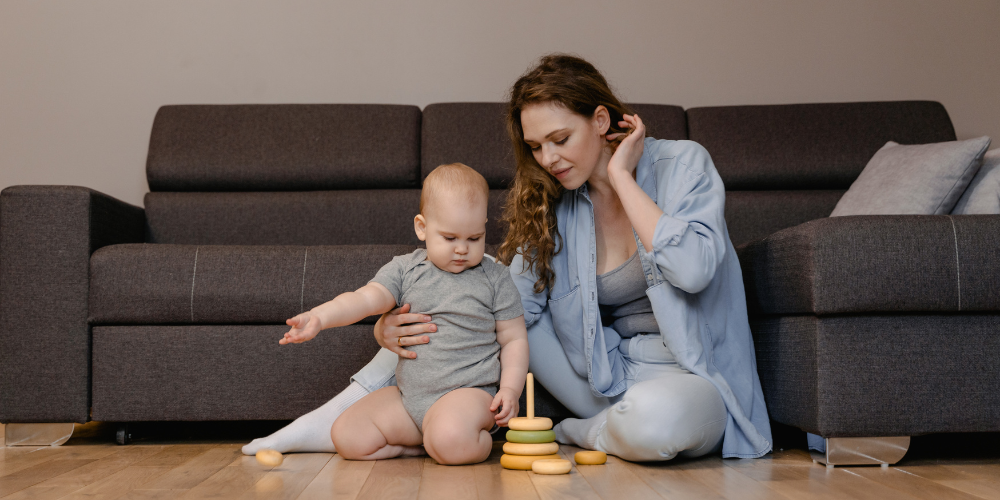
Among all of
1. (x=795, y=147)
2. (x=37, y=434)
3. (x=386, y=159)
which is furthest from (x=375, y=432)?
(x=795, y=147)

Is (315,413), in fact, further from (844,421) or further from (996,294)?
(996,294)

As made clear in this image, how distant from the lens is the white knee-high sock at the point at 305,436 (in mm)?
1521

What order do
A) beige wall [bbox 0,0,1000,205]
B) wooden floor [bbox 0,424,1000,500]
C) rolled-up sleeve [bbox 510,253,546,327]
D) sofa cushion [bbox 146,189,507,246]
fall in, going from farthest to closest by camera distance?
beige wall [bbox 0,0,1000,205] → sofa cushion [bbox 146,189,507,246] → rolled-up sleeve [bbox 510,253,546,327] → wooden floor [bbox 0,424,1000,500]

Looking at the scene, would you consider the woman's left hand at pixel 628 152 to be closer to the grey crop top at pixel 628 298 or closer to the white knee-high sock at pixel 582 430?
the grey crop top at pixel 628 298

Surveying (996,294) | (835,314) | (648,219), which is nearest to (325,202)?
(648,219)

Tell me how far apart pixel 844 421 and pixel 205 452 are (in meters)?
1.31

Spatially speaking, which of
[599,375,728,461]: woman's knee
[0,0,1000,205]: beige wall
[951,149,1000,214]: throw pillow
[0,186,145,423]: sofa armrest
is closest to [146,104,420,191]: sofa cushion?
[0,0,1000,205]: beige wall

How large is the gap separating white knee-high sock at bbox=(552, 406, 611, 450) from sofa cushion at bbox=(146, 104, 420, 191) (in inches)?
45.8

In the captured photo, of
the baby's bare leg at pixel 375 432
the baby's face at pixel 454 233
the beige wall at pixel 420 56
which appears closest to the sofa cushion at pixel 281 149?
the beige wall at pixel 420 56

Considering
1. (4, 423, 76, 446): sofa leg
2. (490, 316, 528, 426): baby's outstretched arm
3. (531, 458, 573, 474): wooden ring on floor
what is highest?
(490, 316, 528, 426): baby's outstretched arm

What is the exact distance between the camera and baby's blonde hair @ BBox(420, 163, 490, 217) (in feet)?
4.71

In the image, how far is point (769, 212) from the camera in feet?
7.86

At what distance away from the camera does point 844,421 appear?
53.7 inches

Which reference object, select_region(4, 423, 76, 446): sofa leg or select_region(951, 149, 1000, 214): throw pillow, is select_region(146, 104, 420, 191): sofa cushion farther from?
select_region(951, 149, 1000, 214): throw pillow
